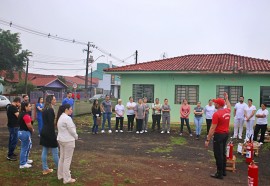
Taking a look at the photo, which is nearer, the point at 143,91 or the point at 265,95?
the point at 265,95

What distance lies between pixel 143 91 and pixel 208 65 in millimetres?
4342

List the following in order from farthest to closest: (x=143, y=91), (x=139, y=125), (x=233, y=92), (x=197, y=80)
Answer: (x=143, y=91)
(x=197, y=80)
(x=233, y=92)
(x=139, y=125)

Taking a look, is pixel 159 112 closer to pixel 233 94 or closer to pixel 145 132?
pixel 145 132

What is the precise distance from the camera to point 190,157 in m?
9.07

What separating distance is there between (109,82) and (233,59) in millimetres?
43897

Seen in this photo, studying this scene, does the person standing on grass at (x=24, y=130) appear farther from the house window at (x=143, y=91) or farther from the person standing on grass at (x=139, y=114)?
the house window at (x=143, y=91)

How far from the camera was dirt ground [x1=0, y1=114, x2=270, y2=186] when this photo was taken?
6.38 meters

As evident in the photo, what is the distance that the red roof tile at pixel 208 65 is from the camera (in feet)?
52.3

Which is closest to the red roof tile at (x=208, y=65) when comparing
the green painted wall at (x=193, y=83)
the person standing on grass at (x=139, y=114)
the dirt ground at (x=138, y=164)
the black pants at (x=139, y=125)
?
the green painted wall at (x=193, y=83)

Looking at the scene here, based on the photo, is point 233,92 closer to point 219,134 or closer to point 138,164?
point 219,134

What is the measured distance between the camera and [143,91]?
58.9 ft

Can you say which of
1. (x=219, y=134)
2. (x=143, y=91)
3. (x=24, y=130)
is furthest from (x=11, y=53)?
(x=219, y=134)

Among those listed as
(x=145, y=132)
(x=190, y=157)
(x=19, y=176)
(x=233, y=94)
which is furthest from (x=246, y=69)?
(x=19, y=176)

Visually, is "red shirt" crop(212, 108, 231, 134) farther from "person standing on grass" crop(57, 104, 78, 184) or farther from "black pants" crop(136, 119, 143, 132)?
"black pants" crop(136, 119, 143, 132)
